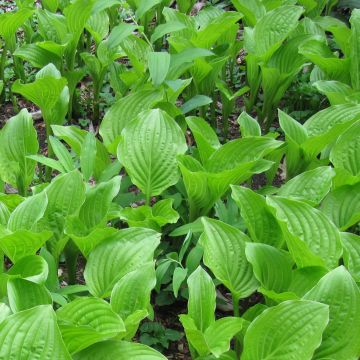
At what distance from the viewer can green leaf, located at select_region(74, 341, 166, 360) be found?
1556mm

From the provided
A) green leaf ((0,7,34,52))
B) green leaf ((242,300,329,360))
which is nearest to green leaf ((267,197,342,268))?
green leaf ((242,300,329,360))

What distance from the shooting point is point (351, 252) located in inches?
74.6

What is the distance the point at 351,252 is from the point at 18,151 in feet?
4.45

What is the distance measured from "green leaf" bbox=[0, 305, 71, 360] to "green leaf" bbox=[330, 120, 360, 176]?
52.1 inches

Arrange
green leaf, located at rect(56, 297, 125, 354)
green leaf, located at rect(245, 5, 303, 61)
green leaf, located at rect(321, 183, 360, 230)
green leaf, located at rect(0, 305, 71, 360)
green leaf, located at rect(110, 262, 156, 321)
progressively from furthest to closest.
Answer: green leaf, located at rect(245, 5, 303, 61) < green leaf, located at rect(321, 183, 360, 230) < green leaf, located at rect(110, 262, 156, 321) < green leaf, located at rect(56, 297, 125, 354) < green leaf, located at rect(0, 305, 71, 360)

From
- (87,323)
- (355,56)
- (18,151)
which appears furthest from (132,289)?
(355,56)

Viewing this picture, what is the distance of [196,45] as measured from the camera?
2.96 meters

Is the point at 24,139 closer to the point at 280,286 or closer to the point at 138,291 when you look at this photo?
the point at 138,291

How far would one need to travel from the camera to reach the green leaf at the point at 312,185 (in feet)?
6.99

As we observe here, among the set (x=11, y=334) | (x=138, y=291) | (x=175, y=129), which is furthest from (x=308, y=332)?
(x=175, y=129)

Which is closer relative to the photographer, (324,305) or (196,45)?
(324,305)

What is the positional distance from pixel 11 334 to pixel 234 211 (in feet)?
3.71

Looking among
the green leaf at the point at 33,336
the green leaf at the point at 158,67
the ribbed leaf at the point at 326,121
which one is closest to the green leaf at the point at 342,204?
the ribbed leaf at the point at 326,121

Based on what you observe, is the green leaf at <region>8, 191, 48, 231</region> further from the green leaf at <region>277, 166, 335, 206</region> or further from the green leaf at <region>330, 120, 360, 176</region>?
the green leaf at <region>330, 120, 360, 176</region>
